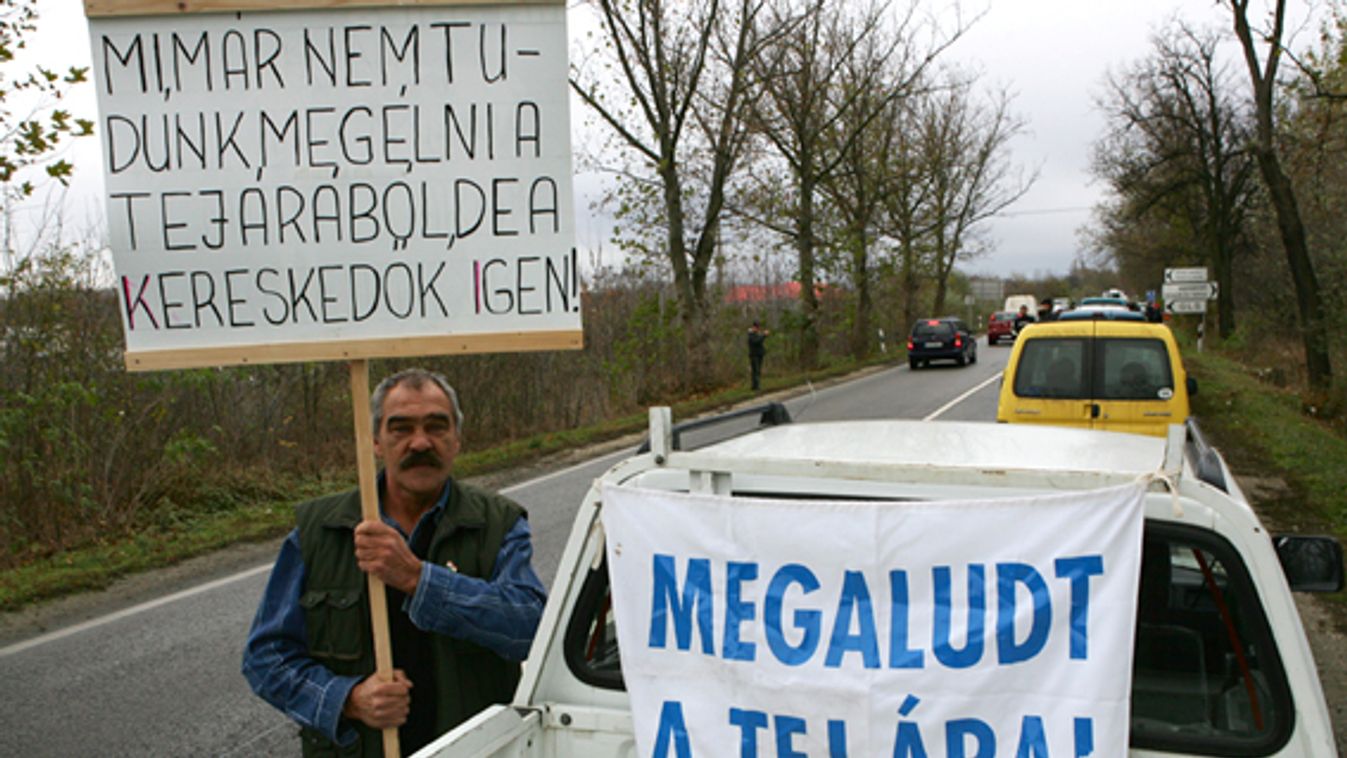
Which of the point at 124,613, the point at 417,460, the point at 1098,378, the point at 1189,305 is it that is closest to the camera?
the point at 417,460

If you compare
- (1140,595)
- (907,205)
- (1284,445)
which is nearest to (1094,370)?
(1284,445)

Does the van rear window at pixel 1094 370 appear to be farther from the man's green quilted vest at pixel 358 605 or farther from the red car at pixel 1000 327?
the red car at pixel 1000 327

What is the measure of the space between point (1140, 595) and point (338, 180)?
7.58 feet

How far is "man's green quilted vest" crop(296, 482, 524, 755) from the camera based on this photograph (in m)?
2.57

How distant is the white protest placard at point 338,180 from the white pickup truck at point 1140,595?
2.05ft

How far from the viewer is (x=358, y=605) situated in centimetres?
257

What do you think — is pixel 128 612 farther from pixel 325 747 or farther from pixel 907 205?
pixel 907 205

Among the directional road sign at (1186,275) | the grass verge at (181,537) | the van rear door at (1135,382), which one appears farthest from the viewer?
the directional road sign at (1186,275)

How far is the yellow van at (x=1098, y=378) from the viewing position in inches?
383

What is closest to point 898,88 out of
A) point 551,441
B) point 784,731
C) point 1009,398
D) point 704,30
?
point 704,30

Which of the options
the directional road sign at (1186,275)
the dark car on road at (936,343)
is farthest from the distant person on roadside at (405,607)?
the directional road sign at (1186,275)

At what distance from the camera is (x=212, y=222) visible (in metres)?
2.59

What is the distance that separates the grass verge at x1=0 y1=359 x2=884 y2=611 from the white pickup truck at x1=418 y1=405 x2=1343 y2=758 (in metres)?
5.46

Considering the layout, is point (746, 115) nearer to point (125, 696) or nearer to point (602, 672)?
point (125, 696)
